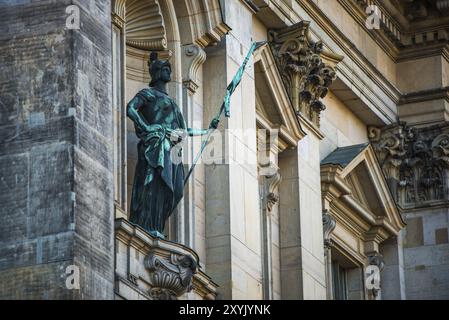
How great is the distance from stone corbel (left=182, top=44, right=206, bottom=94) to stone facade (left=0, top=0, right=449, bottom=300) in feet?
0.07

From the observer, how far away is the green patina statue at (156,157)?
27.9 metres

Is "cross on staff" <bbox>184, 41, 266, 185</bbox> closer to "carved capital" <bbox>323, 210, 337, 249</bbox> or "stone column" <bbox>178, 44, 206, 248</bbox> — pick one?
"stone column" <bbox>178, 44, 206, 248</bbox>

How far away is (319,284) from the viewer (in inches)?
1305

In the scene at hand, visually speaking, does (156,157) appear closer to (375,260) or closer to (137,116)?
(137,116)

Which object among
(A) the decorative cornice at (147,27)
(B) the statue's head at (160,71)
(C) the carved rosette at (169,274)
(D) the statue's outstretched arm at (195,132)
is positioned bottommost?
(C) the carved rosette at (169,274)

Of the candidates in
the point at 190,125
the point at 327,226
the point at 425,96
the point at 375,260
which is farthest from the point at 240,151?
the point at 425,96

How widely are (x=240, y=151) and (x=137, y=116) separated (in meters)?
2.65

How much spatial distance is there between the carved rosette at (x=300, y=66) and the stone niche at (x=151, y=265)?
284 inches

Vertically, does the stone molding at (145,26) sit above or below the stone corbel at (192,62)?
above

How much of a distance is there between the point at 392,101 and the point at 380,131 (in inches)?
26.9

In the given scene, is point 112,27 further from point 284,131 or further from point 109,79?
point 284,131

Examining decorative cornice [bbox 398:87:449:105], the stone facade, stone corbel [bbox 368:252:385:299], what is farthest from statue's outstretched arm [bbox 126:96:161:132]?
decorative cornice [bbox 398:87:449:105]

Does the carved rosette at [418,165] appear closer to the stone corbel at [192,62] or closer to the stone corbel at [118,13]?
the stone corbel at [192,62]

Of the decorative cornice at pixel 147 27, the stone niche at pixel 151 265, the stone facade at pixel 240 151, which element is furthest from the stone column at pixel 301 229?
the stone niche at pixel 151 265
